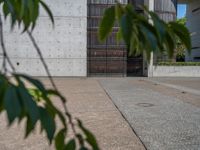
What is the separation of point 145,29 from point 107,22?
0.11 m

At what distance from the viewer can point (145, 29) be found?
95cm

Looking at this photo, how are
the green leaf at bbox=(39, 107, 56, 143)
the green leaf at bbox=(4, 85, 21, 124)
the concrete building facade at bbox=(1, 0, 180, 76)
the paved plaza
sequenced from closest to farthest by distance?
the green leaf at bbox=(4, 85, 21, 124), the green leaf at bbox=(39, 107, 56, 143), the paved plaza, the concrete building facade at bbox=(1, 0, 180, 76)

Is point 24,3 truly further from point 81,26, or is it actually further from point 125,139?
point 81,26

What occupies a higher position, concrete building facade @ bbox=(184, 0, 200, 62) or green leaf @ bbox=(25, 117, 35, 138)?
concrete building facade @ bbox=(184, 0, 200, 62)

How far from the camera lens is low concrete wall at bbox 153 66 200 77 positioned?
33188 millimetres

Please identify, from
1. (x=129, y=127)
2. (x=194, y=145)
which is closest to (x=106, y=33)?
(x=194, y=145)

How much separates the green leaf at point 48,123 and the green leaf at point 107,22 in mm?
251

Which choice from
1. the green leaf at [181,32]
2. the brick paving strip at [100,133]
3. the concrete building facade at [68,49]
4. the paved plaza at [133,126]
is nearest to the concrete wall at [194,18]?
the concrete building facade at [68,49]

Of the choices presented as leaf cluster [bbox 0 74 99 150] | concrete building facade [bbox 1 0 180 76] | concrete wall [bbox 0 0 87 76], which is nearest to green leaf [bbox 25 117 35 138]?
leaf cluster [bbox 0 74 99 150]

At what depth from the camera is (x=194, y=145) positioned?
6586mm

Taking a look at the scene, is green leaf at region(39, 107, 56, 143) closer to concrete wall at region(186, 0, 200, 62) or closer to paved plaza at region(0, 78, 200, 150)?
paved plaza at region(0, 78, 200, 150)

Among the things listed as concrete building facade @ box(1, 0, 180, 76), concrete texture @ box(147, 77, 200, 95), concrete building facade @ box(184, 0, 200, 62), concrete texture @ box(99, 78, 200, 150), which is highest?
concrete building facade @ box(184, 0, 200, 62)

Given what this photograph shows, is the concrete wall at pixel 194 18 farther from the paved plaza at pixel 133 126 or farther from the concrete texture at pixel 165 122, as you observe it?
the paved plaza at pixel 133 126

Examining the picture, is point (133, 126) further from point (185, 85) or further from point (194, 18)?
point (194, 18)
